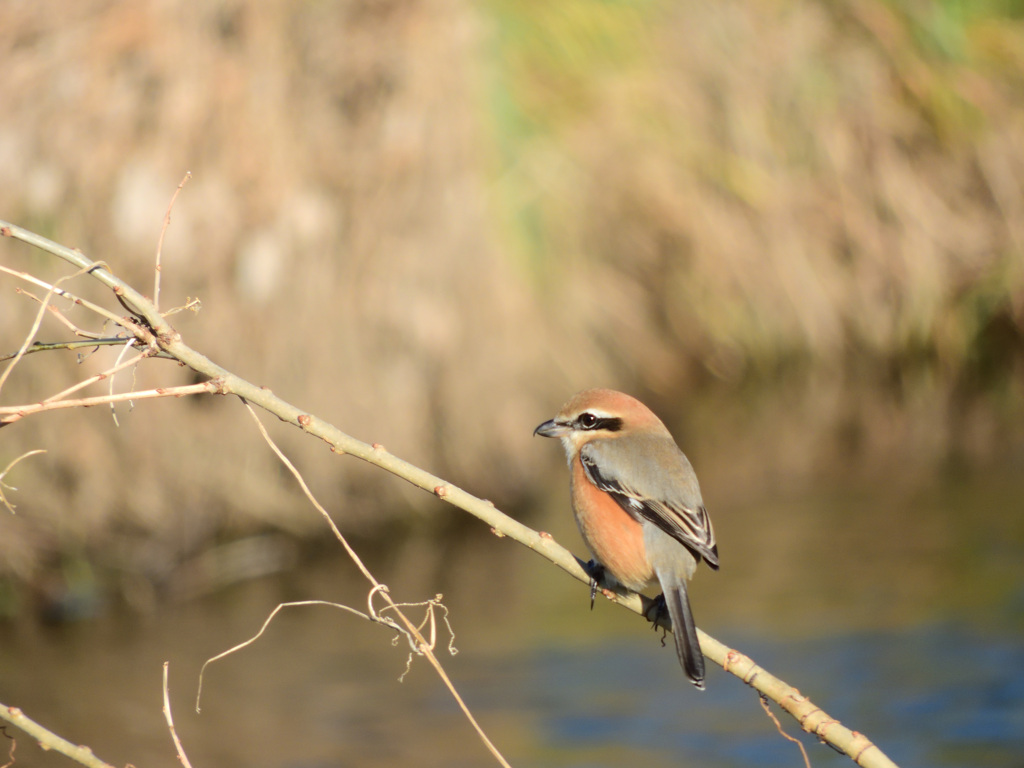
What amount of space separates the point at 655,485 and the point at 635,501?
0.08 m

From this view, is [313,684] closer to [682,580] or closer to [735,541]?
[735,541]

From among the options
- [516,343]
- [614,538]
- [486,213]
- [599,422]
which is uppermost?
[486,213]

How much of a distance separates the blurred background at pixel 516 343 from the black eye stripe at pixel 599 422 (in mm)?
2968

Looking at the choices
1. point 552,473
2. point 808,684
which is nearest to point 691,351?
point 552,473

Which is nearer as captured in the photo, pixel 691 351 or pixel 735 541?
pixel 735 541

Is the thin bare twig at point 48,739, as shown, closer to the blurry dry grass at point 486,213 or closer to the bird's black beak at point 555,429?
the bird's black beak at point 555,429

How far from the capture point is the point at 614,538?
3686 millimetres

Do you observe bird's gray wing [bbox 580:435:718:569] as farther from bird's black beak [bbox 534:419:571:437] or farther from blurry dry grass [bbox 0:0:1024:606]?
blurry dry grass [bbox 0:0:1024:606]

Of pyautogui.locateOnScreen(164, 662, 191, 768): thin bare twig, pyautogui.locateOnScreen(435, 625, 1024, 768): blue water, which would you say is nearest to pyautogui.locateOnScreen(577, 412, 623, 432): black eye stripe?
pyautogui.locateOnScreen(164, 662, 191, 768): thin bare twig

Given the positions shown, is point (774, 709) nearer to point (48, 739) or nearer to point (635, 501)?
point (635, 501)

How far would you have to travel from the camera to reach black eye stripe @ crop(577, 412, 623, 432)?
405cm

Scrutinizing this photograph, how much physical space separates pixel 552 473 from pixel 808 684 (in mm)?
3852

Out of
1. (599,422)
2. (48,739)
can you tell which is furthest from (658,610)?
(48,739)

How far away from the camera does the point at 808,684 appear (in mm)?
7074
